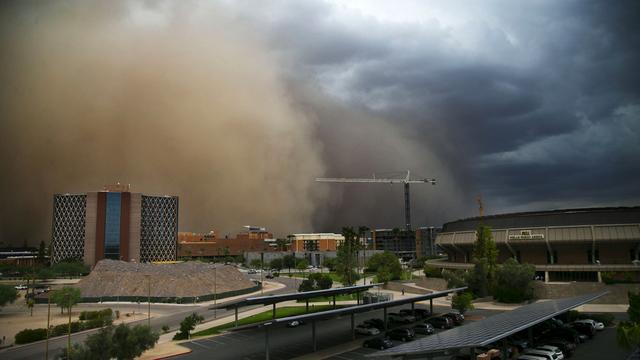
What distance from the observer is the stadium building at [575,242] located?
81019mm

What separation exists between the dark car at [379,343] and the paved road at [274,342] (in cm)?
366

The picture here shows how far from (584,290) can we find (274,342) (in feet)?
173

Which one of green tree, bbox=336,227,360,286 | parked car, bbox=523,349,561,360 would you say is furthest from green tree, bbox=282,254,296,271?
parked car, bbox=523,349,561,360

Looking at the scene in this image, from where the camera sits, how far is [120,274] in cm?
10488

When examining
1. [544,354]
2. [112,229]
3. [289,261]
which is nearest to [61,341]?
[544,354]

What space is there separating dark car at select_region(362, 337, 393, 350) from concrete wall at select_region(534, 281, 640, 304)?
42.9 meters

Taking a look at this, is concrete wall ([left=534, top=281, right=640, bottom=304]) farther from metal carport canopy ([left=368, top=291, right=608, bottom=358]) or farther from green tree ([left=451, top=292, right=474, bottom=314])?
metal carport canopy ([left=368, top=291, right=608, bottom=358])

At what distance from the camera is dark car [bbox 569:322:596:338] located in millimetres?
45688

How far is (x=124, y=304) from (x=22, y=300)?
2754 centimetres

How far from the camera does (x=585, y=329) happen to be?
46.0m

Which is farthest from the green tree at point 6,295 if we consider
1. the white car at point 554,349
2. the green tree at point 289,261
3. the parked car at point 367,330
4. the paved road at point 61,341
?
the green tree at point 289,261

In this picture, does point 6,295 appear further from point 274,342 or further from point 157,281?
point 274,342

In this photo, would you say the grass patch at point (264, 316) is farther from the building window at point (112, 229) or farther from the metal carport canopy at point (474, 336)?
the building window at point (112, 229)

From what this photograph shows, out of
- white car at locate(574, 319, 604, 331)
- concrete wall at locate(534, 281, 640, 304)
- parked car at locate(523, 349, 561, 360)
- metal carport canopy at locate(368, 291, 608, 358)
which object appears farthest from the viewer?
concrete wall at locate(534, 281, 640, 304)
